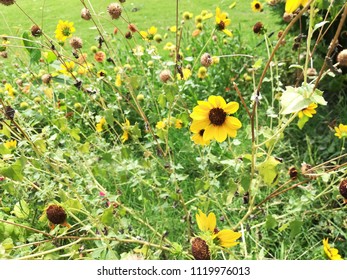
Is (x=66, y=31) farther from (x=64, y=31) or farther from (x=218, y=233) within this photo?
(x=218, y=233)

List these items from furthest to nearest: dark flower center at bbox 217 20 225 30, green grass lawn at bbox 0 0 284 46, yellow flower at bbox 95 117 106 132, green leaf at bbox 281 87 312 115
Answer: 1. green grass lawn at bbox 0 0 284 46
2. yellow flower at bbox 95 117 106 132
3. dark flower center at bbox 217 20 225 30
4. green leaf at bbox 281 87 312 115

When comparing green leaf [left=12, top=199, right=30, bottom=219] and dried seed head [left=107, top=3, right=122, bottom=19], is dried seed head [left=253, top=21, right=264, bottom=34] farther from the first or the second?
green leaf [left=12, top=199, right=30, bottom=219]

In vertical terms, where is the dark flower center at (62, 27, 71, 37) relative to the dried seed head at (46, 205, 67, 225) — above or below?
above

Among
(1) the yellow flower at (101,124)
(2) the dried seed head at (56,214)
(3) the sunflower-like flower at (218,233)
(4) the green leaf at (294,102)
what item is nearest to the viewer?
(4) the green leaf at (294,102)

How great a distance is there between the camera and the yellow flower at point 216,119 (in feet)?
2.79

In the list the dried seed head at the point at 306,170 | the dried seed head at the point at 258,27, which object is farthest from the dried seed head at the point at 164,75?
the dried seed head at the point at 306,170

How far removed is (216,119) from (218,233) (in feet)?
0.72

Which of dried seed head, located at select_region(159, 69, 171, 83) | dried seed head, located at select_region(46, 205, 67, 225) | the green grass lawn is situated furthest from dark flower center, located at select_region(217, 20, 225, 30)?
the green grass lawn

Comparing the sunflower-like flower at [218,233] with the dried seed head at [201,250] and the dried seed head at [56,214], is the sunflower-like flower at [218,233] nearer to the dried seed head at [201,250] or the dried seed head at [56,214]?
the dried seed head at [201,250]

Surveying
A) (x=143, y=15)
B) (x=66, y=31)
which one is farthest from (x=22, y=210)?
(x=143, y=15)

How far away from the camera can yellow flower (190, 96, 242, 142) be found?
849 millimetres

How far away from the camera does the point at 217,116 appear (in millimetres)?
860
